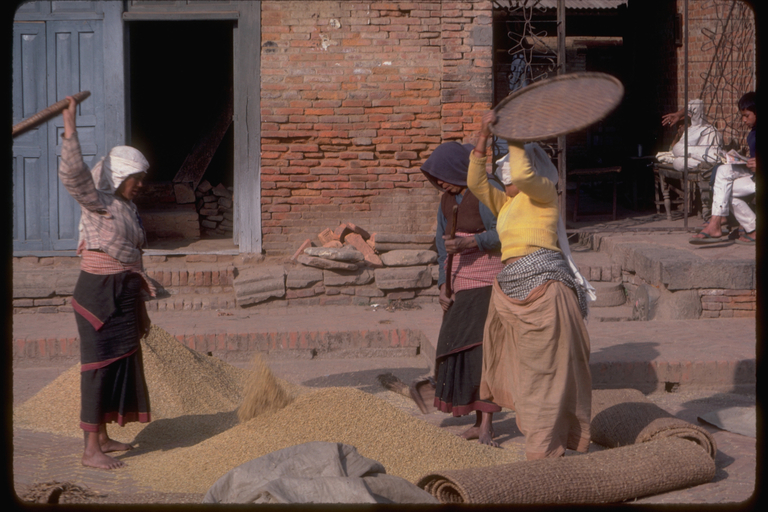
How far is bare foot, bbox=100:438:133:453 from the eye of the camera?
4.43 m

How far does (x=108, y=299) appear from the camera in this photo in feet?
14.0

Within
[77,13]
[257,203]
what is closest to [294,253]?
[257,203]

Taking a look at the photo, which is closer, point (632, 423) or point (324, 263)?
point (632, 423)

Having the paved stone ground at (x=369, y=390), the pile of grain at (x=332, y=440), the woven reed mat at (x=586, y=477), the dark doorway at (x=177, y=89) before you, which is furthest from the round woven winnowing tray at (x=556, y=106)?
the dark doorway at (x=177, y=89)

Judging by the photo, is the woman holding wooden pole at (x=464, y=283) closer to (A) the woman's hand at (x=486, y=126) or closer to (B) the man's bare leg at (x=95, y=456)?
(A) the woman's hand at (x=486, y=126)

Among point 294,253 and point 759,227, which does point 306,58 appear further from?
point 759,227

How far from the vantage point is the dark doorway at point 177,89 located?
39.8 feet

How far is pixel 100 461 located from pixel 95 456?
0.04 metres

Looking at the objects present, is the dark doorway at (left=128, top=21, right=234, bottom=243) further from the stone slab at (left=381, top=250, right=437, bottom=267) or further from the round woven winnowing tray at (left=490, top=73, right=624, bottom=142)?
the round woven winnowing tray at (left=490, top=73, right=624, bottom=142)

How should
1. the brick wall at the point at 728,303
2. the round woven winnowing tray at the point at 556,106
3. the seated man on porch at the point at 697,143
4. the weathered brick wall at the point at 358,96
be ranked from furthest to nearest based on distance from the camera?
the seated man on porch at the point at 697,143 < the weathered brick wall at the point at 358,96 < the brick wall at the point at 728,303 < the round woven winnowing tray at the point at 556,106

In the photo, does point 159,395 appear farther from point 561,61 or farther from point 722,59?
point 722,59

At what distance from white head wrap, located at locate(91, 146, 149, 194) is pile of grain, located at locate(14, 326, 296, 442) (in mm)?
1341

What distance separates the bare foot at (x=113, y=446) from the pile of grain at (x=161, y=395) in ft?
0.97

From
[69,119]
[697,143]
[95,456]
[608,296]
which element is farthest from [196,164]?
[95,456]
